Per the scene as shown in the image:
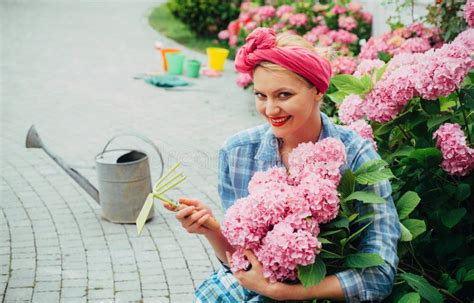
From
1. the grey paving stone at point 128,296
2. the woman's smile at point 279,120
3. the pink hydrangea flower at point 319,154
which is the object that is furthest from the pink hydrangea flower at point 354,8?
the pink hydrangea flower at point 319,154

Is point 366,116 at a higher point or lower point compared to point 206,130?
higher

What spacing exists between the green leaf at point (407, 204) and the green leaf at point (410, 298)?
32cm

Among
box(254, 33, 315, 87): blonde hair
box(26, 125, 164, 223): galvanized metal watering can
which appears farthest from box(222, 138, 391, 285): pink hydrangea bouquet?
box(26, 125, 164, 223): galvanized metal watering can

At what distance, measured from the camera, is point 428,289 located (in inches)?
91.7

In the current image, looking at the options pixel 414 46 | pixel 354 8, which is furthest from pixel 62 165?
pixel 354 8

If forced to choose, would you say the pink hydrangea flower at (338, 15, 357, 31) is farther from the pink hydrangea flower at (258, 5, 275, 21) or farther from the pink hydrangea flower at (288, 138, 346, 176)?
the pink hydrangea flower at (288, 138, 346, 176)

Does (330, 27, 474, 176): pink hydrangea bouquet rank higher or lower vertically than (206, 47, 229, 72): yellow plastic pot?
higher

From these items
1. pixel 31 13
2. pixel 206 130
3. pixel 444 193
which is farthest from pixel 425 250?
pixel 31 13

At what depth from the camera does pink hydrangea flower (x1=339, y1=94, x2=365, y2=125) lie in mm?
2975

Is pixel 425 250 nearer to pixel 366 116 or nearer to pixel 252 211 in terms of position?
pixel 366 116

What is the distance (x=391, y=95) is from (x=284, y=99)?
699mm

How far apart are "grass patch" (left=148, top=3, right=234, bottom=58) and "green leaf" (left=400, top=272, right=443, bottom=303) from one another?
33.3 feet

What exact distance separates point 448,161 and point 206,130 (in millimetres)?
5143

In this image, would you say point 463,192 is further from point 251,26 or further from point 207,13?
point 207,13
